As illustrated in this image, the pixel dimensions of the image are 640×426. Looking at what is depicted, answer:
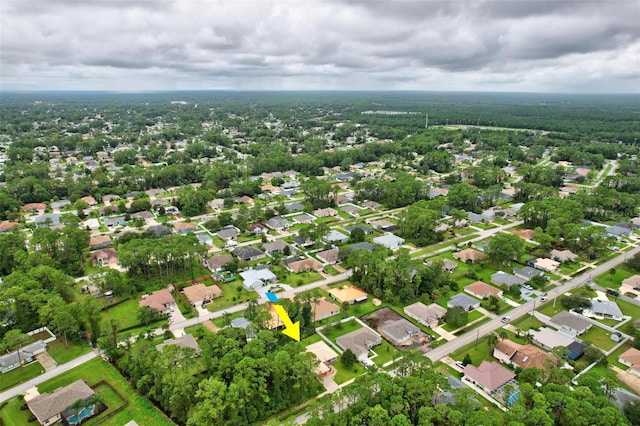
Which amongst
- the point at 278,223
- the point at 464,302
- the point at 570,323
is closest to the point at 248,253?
the point at 278,223

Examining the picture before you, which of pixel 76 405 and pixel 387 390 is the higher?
pixel 387 390

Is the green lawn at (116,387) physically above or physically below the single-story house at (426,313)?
below

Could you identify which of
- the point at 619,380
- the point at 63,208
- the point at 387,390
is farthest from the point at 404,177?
the point at 63,208

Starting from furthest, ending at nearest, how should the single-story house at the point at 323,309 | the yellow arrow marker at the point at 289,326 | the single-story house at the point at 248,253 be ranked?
the single-story house at the point at 248,253, the single-story house at the point at 323,309, the yellow arrow marker at the point at 289,326

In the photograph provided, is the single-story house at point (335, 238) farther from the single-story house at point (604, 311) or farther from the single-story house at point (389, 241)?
the single-story house at point (604, 311)

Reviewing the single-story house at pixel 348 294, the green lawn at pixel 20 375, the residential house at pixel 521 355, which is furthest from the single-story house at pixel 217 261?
the residential house at pixel 521 355

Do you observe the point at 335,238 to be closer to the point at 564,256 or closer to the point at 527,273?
the point at 527,273

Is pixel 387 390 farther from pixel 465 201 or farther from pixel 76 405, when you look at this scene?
pixel 465 201
